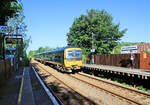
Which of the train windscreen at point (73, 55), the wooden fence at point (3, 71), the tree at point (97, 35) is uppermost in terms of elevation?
the tree at point (97, 35)

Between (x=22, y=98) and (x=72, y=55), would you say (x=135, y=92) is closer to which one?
(x=22, y=98)

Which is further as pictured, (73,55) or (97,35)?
(97,35)

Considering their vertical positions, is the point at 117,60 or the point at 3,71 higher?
the point at 117,60

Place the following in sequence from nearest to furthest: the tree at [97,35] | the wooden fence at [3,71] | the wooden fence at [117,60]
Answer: the wooden fence at [3,71] < the wooden fence at [117,60] < the tree at [97,35]

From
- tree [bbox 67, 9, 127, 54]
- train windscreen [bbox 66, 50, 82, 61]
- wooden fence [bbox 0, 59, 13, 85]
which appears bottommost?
wooden fence [bbox 0, 59, 13, 85]

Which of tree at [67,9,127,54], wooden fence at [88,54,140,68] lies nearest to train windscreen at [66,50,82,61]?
wooden fence at [88,54,140,68]

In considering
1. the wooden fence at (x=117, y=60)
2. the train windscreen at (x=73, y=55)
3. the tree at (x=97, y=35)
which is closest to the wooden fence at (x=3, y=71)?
the train windscreen at (x=73, y=55)

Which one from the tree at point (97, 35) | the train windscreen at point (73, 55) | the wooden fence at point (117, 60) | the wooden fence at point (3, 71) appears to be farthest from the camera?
the tree at point (97, 35)

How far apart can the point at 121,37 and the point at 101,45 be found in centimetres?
501

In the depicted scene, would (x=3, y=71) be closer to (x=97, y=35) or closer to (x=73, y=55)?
(x=73, y=55)

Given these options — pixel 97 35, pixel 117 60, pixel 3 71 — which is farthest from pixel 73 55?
pixel 97 35

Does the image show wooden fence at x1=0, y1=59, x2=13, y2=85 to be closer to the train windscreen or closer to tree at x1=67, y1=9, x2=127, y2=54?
the train windscreen

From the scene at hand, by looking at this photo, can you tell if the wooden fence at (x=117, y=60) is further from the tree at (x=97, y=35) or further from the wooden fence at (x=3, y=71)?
the wooden fence at (x=3, y=71)

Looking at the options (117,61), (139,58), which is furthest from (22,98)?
(117,61)
